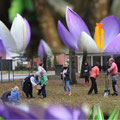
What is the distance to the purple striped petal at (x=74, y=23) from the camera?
0.52 metres

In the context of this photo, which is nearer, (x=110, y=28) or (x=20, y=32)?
(x=20, y=32)

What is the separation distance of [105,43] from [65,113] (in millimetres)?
295

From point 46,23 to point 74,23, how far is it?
0.44ft

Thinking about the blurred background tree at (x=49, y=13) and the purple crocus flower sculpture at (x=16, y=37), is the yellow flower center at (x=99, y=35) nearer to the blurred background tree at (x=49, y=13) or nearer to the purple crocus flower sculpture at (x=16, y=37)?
the blurred background tree at (x=49, y=13)

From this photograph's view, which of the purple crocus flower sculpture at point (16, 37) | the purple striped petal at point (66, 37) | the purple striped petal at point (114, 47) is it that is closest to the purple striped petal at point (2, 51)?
the purple crocus flower sculpture at point (16, 37)

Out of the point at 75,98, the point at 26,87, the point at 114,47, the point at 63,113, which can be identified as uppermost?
the point at 114,47

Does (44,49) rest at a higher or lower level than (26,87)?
higher

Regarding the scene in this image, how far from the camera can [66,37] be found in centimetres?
54

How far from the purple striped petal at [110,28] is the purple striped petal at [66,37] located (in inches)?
3.1

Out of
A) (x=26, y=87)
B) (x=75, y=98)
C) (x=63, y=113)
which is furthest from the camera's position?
(x=26, y=87)

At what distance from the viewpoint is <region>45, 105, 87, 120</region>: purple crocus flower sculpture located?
12.3 inches

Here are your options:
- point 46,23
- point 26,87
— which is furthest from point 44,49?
point 26,87

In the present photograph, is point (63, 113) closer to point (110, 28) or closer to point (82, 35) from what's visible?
point (82, 35)

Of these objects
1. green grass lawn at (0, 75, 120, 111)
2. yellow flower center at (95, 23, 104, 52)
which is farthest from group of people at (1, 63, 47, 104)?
yellow flower center at (95, 23, 104, 52)
